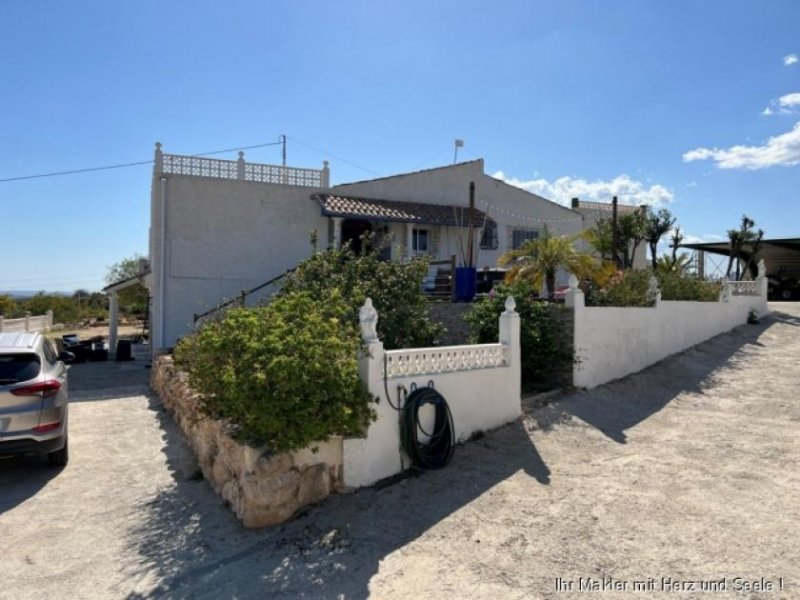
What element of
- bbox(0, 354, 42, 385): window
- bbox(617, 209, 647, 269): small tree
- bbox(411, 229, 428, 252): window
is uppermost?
bbox(617, 209, 647, 269): small tree

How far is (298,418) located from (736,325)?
609 inches

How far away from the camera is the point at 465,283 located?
45.4ft

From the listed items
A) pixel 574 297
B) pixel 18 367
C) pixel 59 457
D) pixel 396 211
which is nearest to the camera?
pixel 18 367

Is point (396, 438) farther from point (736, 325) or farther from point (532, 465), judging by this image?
point (736, 325)

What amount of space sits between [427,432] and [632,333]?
6.25 meters

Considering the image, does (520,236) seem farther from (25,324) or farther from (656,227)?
(25,324)

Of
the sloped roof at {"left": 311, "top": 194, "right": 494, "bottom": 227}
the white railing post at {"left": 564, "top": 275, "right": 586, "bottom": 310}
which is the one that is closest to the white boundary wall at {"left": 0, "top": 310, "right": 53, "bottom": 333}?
the sloped roof at {"left": 311, "top": 194, "right": 494, "bottom": 227}

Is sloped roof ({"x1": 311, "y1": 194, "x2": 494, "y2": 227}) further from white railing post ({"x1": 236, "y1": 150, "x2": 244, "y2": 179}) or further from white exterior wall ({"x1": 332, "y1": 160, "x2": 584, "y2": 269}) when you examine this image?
white railing post ({"x1": 236, "y1": 150, "x2": 244, "y2": 179})

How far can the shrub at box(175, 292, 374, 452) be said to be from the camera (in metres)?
5.29

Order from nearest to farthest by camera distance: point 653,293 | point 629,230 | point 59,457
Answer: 1. point 59,457
2. point 653,293
3. point 629,230

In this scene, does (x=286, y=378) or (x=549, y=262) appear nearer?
(x=286, y=378)

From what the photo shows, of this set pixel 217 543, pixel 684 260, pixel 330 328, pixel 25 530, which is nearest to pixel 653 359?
pixel 684 260

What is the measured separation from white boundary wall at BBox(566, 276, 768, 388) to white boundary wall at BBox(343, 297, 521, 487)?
7.54 feet

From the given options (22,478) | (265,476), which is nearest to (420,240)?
(22,478)
